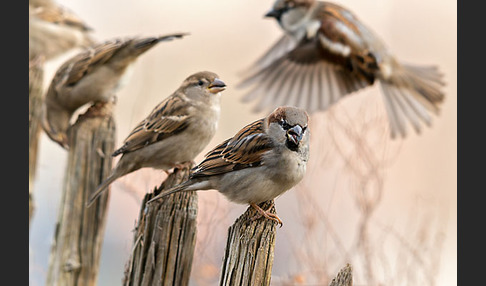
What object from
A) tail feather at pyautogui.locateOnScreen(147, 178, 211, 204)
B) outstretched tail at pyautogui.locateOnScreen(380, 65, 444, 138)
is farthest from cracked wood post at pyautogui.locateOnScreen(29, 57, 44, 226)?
outstretched tail at pyautogui.locateOnScreen(380, 65, 444, 138)

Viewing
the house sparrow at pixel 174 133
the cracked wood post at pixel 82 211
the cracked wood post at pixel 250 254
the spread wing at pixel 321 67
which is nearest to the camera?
the cracked wood post at pixel 250 254

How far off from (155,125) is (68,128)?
2.18 feet

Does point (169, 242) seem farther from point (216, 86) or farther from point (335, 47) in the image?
point (335, 47)

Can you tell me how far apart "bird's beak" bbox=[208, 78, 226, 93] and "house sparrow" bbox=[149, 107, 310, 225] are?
39 centimetres

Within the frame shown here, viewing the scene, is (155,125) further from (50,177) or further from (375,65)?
(375,65)

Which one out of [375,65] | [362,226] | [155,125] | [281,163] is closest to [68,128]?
[155,125]

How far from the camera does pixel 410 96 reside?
4.71m

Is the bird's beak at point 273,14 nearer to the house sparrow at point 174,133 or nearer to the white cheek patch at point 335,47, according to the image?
the white cheek patch at point 335,47

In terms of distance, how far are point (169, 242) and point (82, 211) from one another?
2.80 feet

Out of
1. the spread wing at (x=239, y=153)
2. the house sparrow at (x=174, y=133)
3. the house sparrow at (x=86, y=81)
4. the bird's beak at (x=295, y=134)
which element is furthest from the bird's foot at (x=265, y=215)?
the house sparrow at (x=86, y=81)

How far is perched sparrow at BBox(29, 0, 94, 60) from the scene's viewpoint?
558 centimetres

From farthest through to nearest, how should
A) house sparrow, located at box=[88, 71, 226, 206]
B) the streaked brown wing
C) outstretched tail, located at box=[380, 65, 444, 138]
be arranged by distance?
1. outstretched tail, located at box=[380, 65, 444, 138]
2. the streaked brown wing
3. house sparrow, located at box=[88, 71, 226, 206]

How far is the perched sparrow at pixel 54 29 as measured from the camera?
558 centimetres

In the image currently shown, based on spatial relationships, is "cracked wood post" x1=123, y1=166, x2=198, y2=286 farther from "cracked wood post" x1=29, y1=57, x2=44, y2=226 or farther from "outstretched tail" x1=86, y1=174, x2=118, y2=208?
"cracked wood post" x1=29, y1=57, x2=44, y2=226
